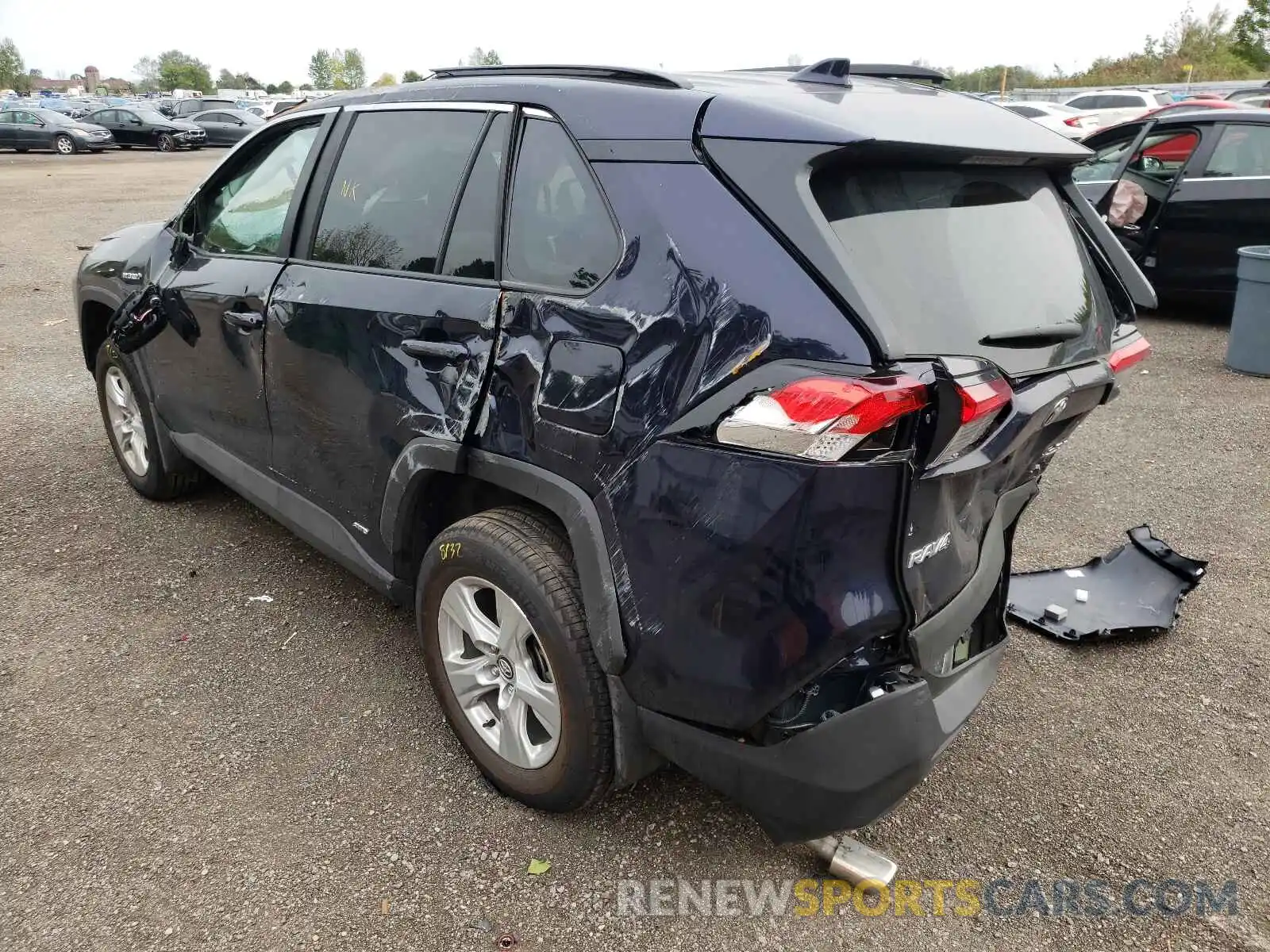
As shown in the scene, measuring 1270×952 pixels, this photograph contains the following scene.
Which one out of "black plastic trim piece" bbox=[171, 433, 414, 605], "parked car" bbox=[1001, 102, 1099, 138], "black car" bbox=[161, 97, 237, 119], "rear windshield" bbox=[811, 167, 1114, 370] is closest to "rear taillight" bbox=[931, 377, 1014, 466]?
"rear windshield" bbox=[811, 167, 1114, 370]

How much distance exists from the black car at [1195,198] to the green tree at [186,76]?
111710 millimetres

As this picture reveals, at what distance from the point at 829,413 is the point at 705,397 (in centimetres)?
27

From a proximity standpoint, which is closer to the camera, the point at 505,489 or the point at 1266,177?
the point at 505,489

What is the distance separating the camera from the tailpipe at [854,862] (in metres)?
2.42


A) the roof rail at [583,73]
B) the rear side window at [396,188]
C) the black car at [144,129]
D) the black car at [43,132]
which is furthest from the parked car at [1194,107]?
the black car at [144,129]

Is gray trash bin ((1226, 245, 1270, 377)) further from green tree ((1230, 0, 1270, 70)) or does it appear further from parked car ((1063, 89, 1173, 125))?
green tree ((1230, 0, 1270, 70))

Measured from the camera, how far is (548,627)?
2.32 metres

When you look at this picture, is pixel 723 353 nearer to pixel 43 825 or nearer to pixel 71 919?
pixel 71 919

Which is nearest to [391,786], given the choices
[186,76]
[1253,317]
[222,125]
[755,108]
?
[755,108]

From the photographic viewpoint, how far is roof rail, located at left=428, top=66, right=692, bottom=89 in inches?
93.5

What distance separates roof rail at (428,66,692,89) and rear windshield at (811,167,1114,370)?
0.58m

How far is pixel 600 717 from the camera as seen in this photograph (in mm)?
2305

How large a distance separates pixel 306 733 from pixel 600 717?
1166mm

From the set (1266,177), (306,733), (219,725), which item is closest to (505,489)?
(306,733)
